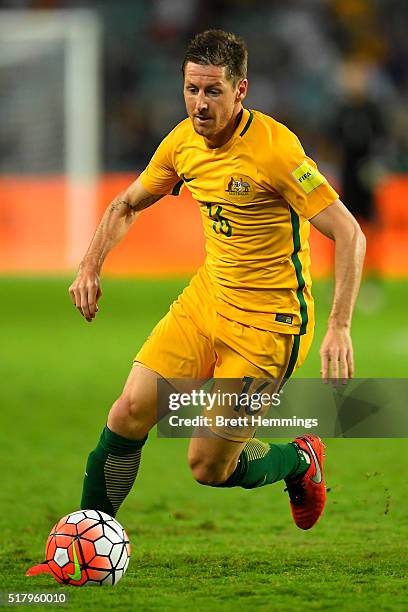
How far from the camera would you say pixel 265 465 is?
5.16m

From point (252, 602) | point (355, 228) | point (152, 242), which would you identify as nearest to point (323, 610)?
point (252, 602)

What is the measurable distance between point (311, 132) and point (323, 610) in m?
16.0

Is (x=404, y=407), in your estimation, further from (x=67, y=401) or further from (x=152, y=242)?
(x=152, y=242)

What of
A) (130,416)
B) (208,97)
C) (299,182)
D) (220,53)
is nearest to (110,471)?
(130,416)

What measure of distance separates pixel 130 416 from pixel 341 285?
962 millimetres

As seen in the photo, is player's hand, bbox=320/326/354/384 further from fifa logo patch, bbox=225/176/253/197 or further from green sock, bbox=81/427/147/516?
green sock, bbox=81/427/147/516

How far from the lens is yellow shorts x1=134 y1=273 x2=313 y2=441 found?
481 cm

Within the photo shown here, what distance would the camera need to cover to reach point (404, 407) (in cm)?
696

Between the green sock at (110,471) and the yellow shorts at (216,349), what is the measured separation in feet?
1.04

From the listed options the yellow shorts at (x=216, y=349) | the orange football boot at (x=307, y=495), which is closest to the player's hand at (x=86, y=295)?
the yellow shorts at (x=216, y=349)

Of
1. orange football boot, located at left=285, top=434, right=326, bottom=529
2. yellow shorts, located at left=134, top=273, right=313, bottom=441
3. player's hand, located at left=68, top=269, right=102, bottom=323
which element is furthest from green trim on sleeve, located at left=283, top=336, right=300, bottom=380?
player's hand, located at left=68, top=269, right=102, bottom=323

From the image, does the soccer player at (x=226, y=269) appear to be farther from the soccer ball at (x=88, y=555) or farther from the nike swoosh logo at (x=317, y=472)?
the soccer ball at (x=88, y=555)

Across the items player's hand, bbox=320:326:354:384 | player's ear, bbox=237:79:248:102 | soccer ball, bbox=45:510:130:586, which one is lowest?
soccer ball, bbox=45:510:130:586

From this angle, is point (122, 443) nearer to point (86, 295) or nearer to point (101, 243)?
point (86, 295)
